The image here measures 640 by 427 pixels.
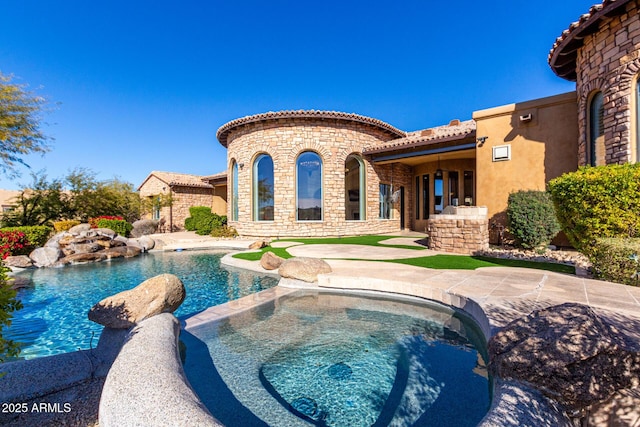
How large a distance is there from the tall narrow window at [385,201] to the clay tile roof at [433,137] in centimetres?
254

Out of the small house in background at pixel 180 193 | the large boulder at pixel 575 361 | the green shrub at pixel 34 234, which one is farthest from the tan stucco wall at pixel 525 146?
the green shrub at pixel 34 234

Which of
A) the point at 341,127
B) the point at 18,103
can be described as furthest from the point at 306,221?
the point at 18,103

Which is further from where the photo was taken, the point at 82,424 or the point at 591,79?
the point at 591,79

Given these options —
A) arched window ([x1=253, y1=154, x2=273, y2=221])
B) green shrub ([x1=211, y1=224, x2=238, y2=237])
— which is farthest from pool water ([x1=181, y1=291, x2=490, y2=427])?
green shrub ([x1=211, y1=224, x2=238, y2=237])

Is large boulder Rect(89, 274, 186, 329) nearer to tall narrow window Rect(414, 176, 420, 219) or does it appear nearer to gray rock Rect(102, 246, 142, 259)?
gray rock Rect(102, 246, 142, 259)

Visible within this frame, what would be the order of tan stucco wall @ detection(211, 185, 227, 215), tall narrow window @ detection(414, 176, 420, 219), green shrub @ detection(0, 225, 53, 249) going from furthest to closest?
tan stucco wall @ detection(211, 185, 227, 215) < tall narrow window @ detection(414, 176, 420, 219) < green shrub @ detection(0, 225, 53, 249)

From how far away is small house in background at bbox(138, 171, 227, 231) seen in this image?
21844 mm

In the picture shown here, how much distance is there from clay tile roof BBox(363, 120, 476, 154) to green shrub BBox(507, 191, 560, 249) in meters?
3.94

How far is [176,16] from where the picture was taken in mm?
10953

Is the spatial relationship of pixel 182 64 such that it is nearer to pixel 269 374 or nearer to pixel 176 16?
pixel 176 16

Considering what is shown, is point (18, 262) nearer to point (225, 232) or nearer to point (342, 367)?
point (225, 232)

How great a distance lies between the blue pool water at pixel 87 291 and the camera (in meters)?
4.18

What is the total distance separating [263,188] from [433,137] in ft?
29.5

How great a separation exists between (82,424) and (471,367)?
12.0 ft
